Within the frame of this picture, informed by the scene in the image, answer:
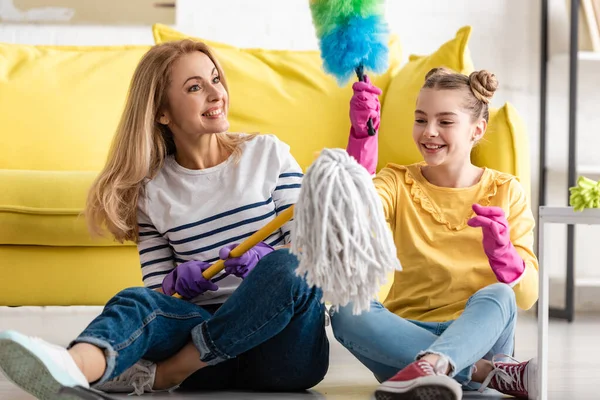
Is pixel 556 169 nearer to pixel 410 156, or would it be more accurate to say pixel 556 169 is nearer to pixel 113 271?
pixel 410 156

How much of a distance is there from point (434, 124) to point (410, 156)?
2.30ft

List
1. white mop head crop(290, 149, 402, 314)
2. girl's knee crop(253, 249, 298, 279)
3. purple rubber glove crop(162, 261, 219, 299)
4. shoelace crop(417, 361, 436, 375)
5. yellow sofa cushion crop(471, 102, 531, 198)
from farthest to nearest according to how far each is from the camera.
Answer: yellow sofa cushion crop(471, 102, 531, 198), purple rubber glove crop(162, 261, 219, 299), girl's knee crop(253, 249, 298, 279), shoelace crop(417, 361, 436, 375), white mop head crop(290, 149, 402, 314)

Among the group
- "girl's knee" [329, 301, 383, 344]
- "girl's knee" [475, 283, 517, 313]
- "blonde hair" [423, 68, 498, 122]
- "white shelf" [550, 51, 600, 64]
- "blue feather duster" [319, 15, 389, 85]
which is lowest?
"girl's knee" [329, 301, 383, 344]

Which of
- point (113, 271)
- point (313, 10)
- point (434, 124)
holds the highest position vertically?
point (313, 10)

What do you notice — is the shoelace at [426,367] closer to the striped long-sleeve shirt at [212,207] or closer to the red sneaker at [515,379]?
the red sneaker at [515,379]

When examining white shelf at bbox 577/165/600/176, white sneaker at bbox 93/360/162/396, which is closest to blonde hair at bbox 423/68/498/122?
white sneaker at bbox 93/360/162/396

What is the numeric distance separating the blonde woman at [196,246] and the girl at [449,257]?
0.14 meters

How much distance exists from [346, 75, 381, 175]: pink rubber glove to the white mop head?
196 millimetres

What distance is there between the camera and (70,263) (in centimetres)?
202

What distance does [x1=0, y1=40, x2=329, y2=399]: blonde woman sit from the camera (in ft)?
4.24

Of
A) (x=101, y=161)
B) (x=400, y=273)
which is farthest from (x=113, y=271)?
(x=400, y=273)

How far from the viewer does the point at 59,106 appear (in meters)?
2.45

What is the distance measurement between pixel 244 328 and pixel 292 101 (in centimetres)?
125

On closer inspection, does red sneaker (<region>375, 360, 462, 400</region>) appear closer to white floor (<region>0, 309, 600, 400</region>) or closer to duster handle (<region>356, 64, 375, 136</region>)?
white floor (<region>0, 309, 600, 400</region>)
